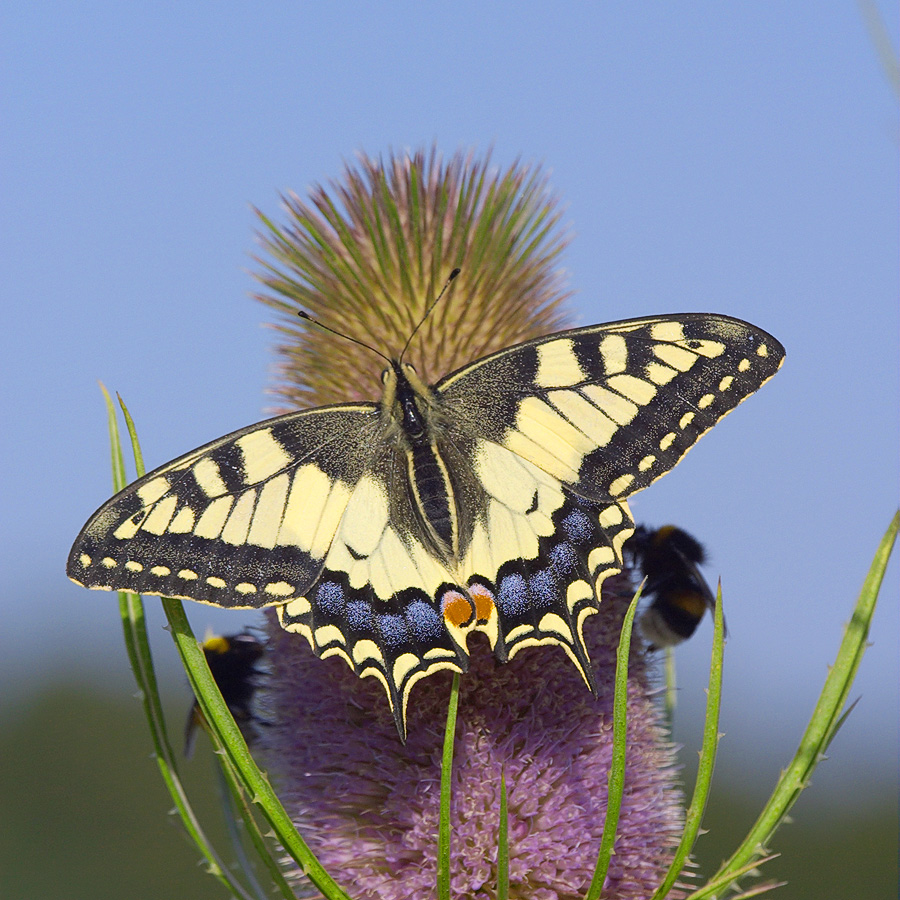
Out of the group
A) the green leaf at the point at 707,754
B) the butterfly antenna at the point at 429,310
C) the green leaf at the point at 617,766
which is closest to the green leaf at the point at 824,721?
the green leaf at the point at 707,754

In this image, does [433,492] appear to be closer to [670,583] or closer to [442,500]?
[442,500]

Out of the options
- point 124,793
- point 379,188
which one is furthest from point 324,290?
point 124,793

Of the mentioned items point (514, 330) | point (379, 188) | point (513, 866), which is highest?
point (379, 188)

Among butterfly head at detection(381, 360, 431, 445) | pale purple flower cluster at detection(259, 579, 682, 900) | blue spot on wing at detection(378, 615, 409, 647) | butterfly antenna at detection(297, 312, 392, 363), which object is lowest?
pale purple flower cluster at detection(259, 579, 682, 900)

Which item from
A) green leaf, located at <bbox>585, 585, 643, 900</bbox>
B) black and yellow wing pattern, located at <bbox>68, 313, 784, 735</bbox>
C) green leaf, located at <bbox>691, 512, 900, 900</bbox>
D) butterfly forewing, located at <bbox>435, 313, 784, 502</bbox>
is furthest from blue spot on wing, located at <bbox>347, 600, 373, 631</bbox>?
green leaf, located at <bbox>691, 512, 900, 900</bbox>

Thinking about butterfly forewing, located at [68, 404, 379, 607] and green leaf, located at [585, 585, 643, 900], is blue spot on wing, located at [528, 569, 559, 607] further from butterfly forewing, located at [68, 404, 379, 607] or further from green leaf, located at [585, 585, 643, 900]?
butterfly forewing, located at [68, 404, 379, 607]

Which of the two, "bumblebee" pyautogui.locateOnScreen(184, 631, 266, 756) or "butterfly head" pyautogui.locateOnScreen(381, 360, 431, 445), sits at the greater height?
"butterfly head" pyautogui.locateOnScreen(381, 360, 431, 445)

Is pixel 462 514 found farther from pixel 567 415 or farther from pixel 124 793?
pixel 124 793
